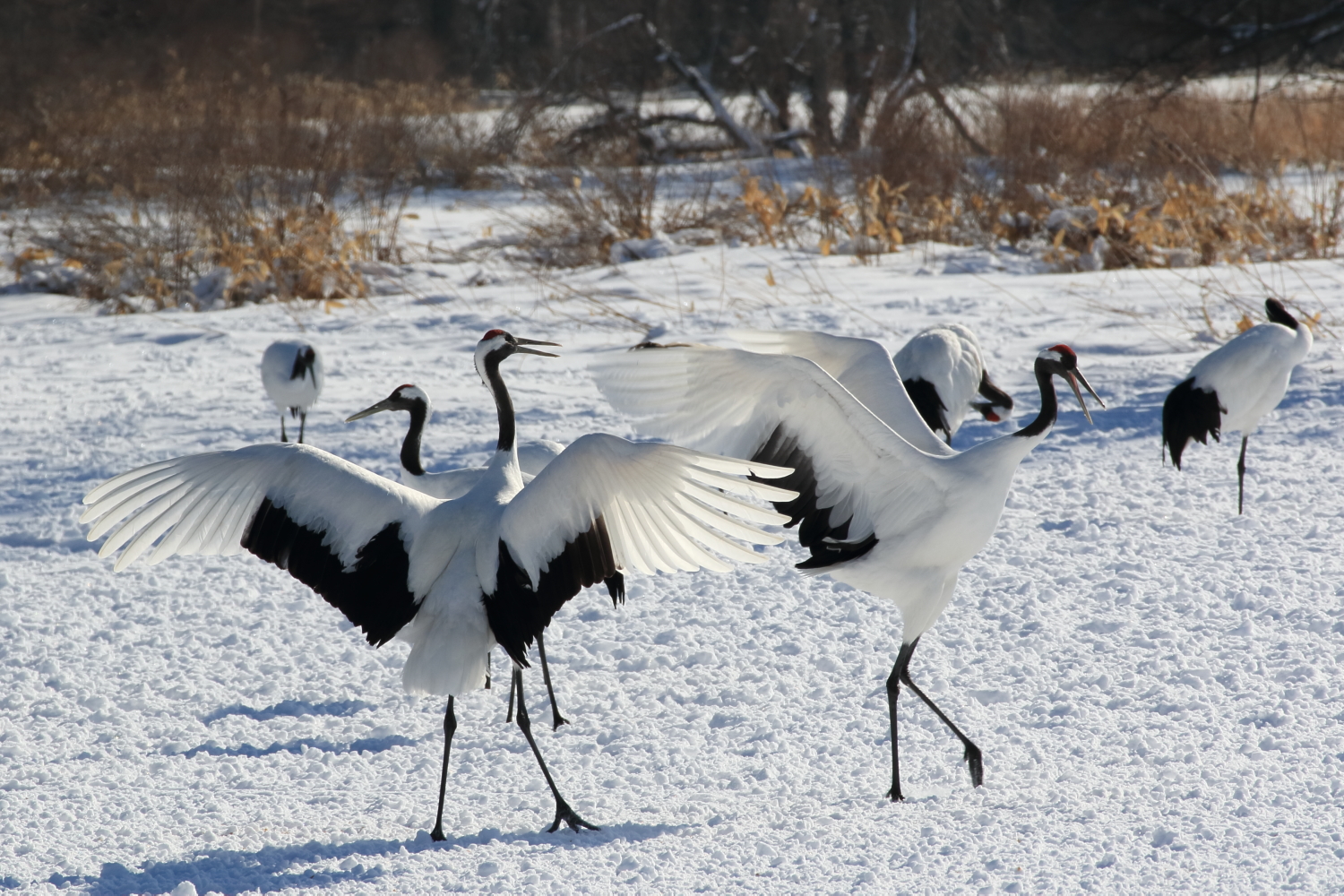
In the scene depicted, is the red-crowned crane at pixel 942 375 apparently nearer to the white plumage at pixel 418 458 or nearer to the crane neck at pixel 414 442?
the white plumage at pixel 418 458

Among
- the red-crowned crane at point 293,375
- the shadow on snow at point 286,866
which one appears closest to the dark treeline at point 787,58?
the red-crowned crane at point 293,375

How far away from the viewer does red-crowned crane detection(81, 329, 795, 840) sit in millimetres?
2965

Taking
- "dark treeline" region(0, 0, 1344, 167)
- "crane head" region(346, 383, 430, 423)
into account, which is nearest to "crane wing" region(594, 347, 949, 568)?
"crane head" region(346, 383, 430, 423)

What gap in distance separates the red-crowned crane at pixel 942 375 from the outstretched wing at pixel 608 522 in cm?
219

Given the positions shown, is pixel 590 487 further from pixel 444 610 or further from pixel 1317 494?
pixel 1317 494

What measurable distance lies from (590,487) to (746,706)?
110 cm

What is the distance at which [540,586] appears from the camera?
10.0ft

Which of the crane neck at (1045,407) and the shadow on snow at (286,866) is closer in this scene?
the shadow on snow at (286,866)

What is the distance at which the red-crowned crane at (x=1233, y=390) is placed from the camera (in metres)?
5.45

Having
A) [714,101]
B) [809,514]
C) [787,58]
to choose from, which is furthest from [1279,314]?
[787,58]

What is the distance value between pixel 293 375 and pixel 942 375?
332 centimetres

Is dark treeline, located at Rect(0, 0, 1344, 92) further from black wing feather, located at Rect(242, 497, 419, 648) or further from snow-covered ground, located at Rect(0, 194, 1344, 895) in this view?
black wing feather, located at Rect(242, 497, 419, 648)

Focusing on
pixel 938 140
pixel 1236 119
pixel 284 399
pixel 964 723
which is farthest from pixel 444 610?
pixel 1236 119

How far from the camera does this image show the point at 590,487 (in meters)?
2.93
